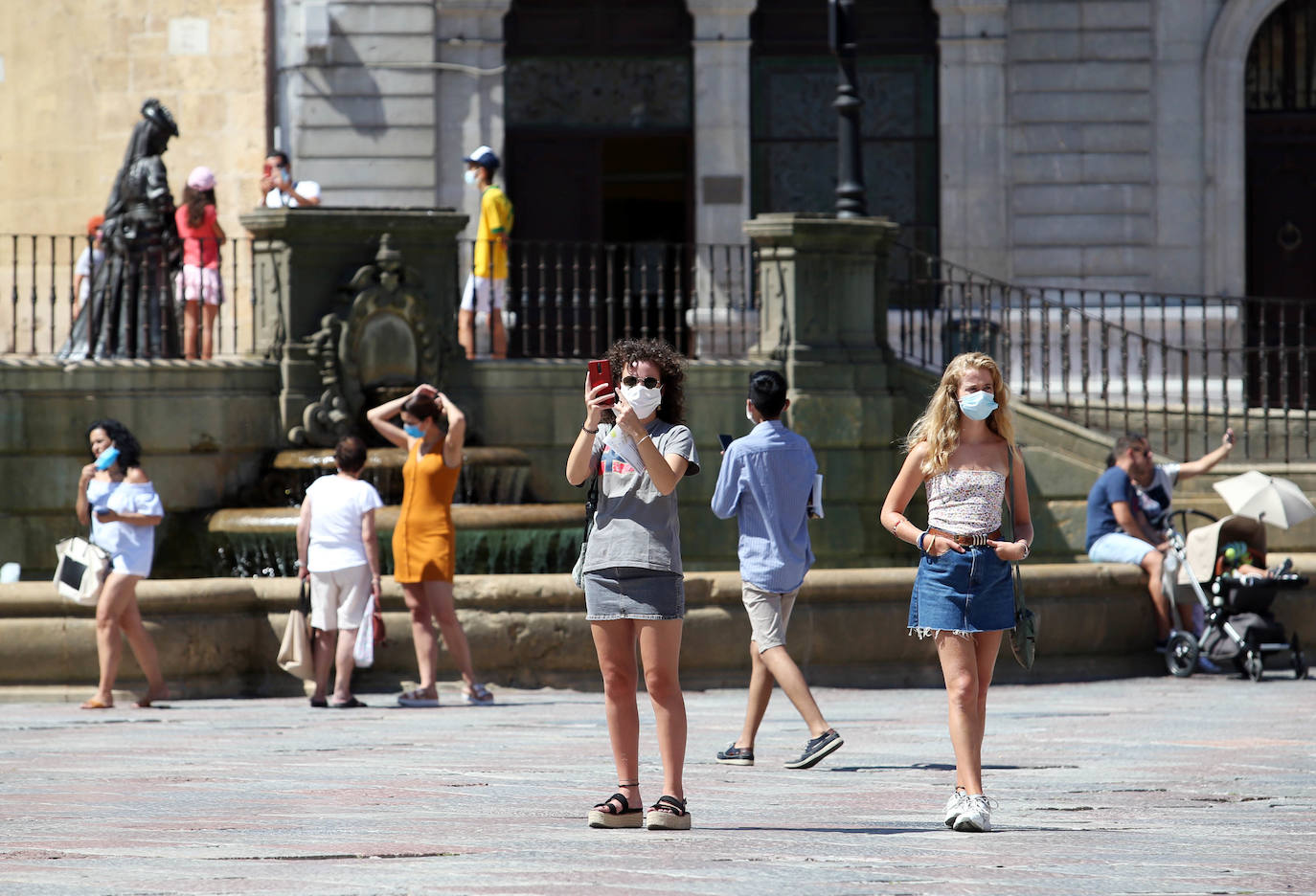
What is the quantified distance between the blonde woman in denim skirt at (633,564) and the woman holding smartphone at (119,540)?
17.3 feet

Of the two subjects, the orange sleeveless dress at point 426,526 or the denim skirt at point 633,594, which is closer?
the denim skirt at point 633,594

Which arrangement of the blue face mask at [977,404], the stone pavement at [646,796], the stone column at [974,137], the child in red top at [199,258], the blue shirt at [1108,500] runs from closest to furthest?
1. the stone pavement at [646,796]
2. the blue face mask at [977,404]
3. the blue shirt at [1108,500]
4. the child in red top at [199,258]
5. the stone column at [974,137]

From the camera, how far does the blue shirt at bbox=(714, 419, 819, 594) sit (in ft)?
29.7

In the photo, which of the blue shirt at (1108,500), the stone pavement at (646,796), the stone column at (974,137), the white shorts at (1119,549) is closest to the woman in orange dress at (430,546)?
the stone pavement at (646,796)

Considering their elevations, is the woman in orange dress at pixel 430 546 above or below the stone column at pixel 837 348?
below

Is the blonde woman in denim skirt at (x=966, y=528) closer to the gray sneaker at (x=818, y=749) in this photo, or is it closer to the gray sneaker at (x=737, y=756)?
the gray sneaker at (x=818, y=749)

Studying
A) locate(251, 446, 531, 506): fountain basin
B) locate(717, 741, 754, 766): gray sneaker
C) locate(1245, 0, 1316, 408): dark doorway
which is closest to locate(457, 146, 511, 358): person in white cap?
locate(251, 446, 531, 506): fountain basin

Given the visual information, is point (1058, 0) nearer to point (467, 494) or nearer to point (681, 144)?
point (681, 144)

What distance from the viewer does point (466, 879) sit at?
17.6 feet

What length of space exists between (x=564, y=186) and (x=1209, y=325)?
6594 millimetres

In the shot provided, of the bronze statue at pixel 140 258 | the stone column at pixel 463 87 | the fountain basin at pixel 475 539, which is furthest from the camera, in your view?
the stone column at pixel 463 87

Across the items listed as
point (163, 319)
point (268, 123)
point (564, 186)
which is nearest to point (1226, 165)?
point (564, 186)

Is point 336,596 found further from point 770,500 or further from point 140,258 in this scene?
point 140,258

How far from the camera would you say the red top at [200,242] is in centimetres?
1666
